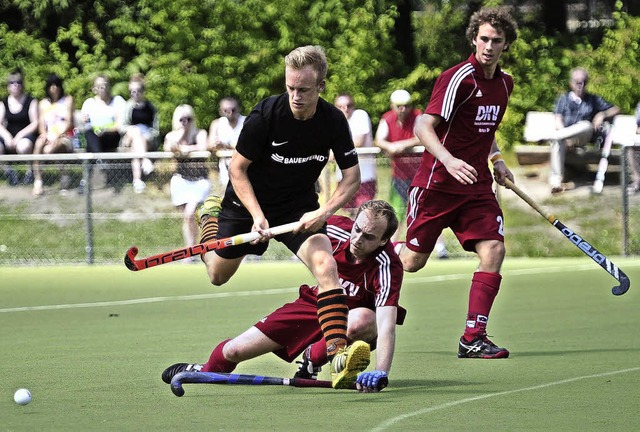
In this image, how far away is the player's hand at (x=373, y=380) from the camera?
21.0 feet

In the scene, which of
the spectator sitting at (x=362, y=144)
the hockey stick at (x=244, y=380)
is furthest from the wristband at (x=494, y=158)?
the spectator sitting at (x=362, y=144)

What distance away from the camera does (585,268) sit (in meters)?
14.1

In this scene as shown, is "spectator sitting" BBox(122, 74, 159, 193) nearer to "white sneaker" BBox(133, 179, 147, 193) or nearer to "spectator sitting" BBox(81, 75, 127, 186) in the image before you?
"spectator sitting" BBox(81, 75, 127, 186)

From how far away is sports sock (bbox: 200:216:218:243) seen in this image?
8.61 meters

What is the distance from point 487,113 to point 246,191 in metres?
1.73

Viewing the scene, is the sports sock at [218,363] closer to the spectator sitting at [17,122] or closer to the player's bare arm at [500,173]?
the player's bare arm at [500,173]

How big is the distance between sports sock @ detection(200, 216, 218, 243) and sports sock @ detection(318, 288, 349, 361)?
6.44ft

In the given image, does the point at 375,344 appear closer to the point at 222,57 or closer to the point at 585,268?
the point at 585,268

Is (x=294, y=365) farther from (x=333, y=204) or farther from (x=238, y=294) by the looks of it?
(x=238, y=294)

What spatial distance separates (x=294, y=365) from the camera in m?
7.88

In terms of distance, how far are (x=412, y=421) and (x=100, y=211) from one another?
408 inches

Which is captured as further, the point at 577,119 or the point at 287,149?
the point at 577,119

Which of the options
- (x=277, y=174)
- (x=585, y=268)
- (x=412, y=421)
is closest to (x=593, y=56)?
(x=585, y=268)

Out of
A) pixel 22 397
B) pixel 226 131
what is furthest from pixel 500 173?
pixel 226 131
